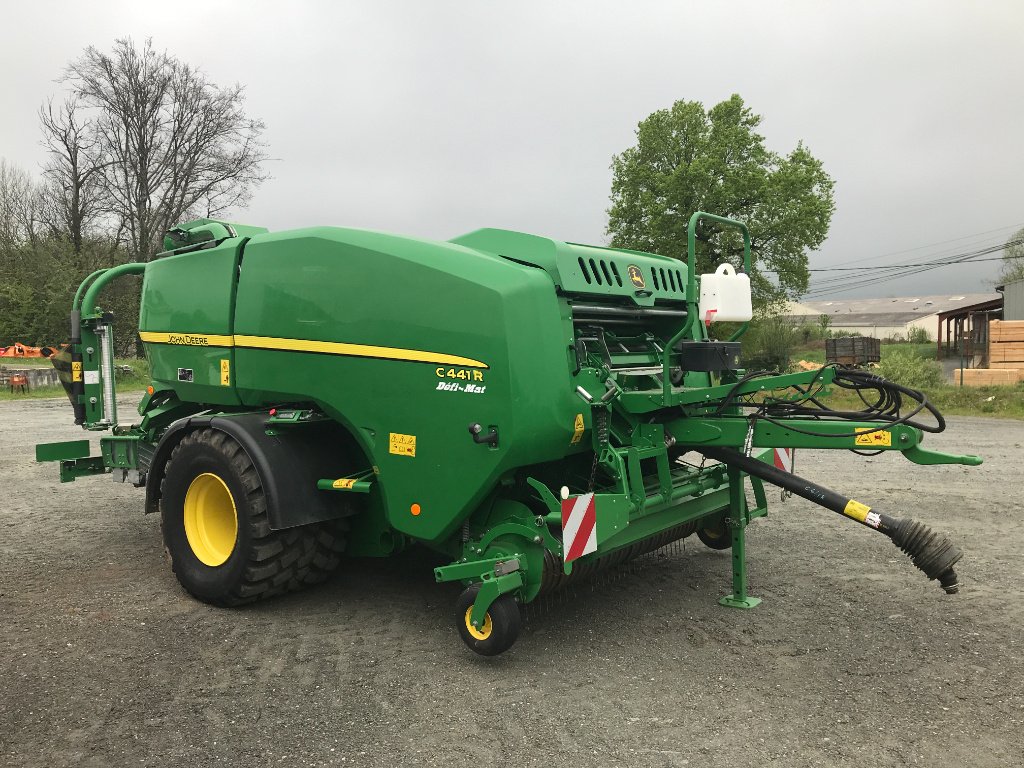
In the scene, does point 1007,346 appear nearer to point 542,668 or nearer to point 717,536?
point 717,536

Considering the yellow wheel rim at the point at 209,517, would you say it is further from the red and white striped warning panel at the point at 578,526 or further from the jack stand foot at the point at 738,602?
the jack stand foot at the point at 738,602

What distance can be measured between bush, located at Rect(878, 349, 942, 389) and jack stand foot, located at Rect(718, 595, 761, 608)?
A: 1375 centimetres

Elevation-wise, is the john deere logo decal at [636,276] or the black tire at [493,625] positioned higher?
the john deere logo decal at [636,276]

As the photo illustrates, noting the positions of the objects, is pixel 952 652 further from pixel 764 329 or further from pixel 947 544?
pixel 764 329

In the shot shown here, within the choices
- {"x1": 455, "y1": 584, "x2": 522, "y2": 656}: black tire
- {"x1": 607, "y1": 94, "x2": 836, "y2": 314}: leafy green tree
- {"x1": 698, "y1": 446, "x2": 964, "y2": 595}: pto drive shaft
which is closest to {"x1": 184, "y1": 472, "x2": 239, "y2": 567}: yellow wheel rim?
{"x1": 455, "y1": 584, "x2": 522, "y2": 656}: black tire

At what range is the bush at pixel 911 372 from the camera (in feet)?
54.7

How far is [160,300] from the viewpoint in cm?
518

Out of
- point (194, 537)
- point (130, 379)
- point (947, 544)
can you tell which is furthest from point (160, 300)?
point (130, 379)

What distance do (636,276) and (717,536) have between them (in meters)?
2.03

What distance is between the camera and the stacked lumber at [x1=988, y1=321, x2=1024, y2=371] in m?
17.6

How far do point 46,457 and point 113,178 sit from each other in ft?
77.1

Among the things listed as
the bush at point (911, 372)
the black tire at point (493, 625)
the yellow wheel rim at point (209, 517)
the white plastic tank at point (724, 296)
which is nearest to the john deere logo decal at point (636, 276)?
the white plastic tank at point (724, 296)

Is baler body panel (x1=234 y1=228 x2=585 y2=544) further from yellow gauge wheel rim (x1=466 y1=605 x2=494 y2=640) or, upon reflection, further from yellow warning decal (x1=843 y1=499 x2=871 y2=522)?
yellow warning decal (x1=843 y1=499 x2=871 y2=522)

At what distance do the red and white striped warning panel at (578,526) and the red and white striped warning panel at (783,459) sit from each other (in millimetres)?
1796
